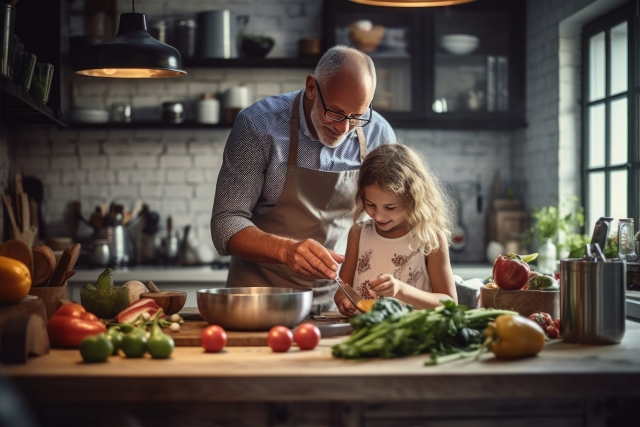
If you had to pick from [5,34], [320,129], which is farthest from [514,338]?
[5,34]

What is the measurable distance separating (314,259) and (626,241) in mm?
1203

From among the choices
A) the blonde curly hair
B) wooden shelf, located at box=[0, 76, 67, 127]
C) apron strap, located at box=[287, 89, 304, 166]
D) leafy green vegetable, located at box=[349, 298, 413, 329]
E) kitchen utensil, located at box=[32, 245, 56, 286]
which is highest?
wooden shelf, located at box=[0, 76, 67, 127]

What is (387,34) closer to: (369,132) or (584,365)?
(369,132)

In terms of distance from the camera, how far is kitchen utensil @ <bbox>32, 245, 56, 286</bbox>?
2441mm

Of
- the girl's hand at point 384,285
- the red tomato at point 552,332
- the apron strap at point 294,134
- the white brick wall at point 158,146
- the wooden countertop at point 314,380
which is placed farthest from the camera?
the white brick wall at point 158,146

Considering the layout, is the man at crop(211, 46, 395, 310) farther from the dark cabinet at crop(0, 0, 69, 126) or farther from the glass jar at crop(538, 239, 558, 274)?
the glass jar at crop(538, 239, 558, 274)

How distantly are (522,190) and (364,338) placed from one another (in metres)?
3.88

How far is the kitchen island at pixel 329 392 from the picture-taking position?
1.66 metres

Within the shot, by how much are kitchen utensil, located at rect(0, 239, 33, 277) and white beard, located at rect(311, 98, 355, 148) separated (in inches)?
45.2

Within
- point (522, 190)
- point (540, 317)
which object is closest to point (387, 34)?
point (522, 190)

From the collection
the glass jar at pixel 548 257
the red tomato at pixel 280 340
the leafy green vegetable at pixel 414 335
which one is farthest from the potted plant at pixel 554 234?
the red tomato at pixel 280 340

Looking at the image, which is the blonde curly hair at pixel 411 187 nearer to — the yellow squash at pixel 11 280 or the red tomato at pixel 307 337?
the red tomato at pixel 307 337

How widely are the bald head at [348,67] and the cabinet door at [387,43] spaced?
7.82 ft

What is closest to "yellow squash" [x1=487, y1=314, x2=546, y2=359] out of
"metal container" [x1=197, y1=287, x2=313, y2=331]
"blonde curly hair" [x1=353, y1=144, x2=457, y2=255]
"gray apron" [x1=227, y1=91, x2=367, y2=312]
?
"metal container" [x1=197, y1=287, x2=313, y2=331]
